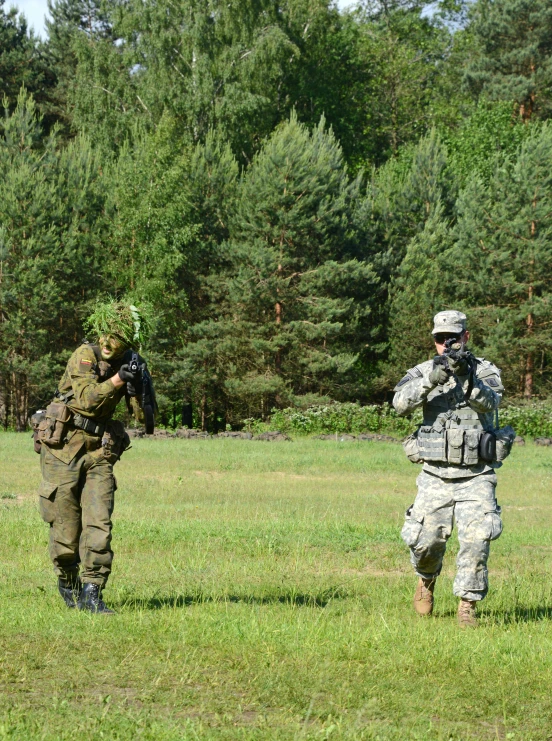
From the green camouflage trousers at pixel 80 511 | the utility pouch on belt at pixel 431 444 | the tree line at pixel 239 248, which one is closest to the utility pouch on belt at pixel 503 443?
the utility pouch on belt at pixel 431 444

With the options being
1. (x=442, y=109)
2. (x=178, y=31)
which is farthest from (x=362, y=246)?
(x=442, y=109)

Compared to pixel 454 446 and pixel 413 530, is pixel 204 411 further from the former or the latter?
pixel 454 446

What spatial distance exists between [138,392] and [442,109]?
5238cm

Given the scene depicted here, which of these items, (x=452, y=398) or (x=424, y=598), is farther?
(x=424, y=598)

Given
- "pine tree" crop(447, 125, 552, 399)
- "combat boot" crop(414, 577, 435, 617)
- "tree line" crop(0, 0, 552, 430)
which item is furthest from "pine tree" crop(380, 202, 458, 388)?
"combat boot" crop(414, 577, 435, 617)

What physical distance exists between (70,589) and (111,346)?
5.66 feet

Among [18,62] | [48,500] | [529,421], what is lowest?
[48,500]

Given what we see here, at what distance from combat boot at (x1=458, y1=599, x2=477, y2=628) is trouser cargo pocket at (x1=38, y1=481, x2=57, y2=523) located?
284 centimetres

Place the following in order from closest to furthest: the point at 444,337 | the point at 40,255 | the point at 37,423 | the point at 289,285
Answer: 1. the point at 444,337
2. the point at 37,423
3. the point at 40,255
4. the point at 289,285

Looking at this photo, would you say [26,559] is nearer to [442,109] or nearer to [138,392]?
[138,392]

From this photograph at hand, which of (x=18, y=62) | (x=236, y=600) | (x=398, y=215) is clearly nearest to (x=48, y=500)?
(x=236, y=600)

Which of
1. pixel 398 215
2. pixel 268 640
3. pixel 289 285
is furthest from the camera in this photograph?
pixel 398 215

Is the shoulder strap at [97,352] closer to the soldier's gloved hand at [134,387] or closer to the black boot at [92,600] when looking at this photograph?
the soldier's gloved hand at [134,387]

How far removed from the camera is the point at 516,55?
5062cm
